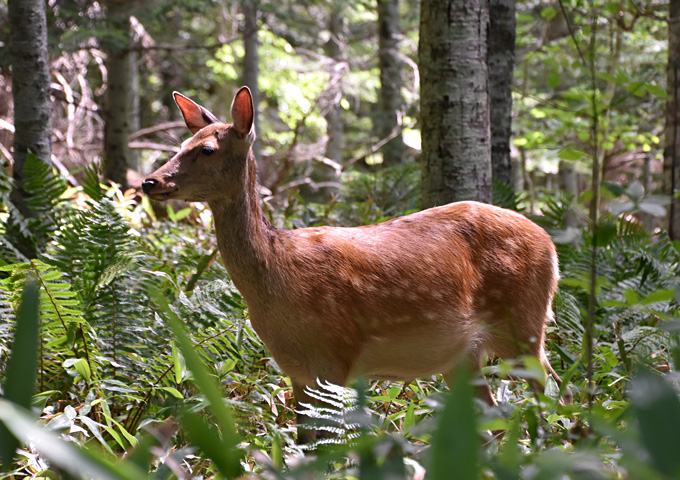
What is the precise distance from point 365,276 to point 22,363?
6.65ft

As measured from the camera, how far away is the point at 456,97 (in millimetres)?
4594

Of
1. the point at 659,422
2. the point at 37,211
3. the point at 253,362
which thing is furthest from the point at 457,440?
the point at 37,211

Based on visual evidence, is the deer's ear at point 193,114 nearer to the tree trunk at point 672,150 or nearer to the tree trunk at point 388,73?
the tree trunk at point 672,150

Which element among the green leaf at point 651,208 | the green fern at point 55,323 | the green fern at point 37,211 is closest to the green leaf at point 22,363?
the green leaf at point 651,208

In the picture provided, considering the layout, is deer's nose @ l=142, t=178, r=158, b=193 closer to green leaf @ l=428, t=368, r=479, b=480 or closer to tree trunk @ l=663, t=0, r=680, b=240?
A: green leaf @ l=428, t=368, r=479, b=480

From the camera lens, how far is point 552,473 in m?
1.37

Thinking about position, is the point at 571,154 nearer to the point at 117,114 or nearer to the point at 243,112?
the point at 243,112

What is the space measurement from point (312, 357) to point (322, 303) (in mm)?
253

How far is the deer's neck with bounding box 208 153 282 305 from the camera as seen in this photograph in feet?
9.98

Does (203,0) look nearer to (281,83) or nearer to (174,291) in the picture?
(281,83)

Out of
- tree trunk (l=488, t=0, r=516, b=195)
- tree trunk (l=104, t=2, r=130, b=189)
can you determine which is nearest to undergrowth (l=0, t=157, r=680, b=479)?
tree trunk (l=488, t=0, r=516, b=195)

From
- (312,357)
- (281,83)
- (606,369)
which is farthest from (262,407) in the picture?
(281,83)

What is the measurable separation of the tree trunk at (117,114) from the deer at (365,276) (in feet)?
20.0

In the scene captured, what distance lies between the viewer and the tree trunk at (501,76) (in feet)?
20.9
